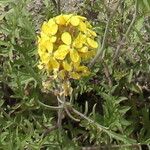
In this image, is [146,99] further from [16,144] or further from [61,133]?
[16,144]

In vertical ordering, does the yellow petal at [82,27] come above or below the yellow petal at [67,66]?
above

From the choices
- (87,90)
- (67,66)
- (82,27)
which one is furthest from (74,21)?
(87,90)

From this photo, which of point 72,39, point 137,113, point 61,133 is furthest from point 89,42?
point 137,113

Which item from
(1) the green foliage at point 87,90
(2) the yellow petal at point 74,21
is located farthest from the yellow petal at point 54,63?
(1) the green foliage at point 87,90

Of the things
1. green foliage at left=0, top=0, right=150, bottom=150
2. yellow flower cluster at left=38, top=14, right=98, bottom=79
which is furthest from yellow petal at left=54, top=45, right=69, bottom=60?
green foliage at left=0, top=0, right=150, bottom=150

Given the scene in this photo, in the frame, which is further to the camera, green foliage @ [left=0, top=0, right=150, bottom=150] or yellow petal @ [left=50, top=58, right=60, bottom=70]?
green foliage @ [left=0, top=0, right=150, bottom=150]

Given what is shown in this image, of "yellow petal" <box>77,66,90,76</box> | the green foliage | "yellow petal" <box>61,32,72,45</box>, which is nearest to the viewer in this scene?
"yellow petal" <box>61,32,72,45</box>

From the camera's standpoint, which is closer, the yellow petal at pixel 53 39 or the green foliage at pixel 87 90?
the yellow petal at pixel 53 39

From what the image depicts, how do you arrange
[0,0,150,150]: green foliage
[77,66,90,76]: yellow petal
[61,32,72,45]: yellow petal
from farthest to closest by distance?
1. [0,0,150,150]: green foliage
2. [77,66,90,76]: yellow petal
3. [61,32,72,45]: yellow petal

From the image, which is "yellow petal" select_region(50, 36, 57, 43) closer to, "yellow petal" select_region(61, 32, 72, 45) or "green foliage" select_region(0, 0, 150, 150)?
"yellow petal" select_region(61, 32, 72, 45)

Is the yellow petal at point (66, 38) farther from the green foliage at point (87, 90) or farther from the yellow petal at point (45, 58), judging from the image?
the green foliage at point (87, 90)
